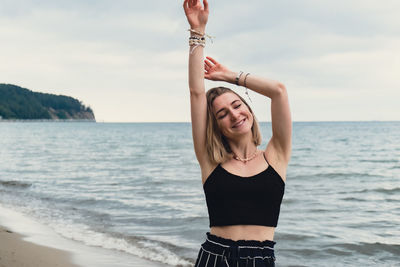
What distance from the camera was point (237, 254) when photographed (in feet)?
8.55

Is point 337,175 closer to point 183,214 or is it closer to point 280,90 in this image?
point 183,214

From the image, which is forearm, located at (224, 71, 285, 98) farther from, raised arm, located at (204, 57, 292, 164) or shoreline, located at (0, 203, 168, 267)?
shoreline, located at (0, 203, 168, 267)

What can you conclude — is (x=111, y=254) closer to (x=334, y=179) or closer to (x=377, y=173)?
(x=334, y=179)

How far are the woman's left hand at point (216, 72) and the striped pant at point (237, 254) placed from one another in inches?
37.9

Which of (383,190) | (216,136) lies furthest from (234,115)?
(383,190)

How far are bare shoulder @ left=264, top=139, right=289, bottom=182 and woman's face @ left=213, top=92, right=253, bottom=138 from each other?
187 millimetres

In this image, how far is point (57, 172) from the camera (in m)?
22.4

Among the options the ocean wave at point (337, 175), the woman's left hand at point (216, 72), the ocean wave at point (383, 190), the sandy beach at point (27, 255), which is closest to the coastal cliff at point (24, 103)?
the ocean wave at point (337, 175)

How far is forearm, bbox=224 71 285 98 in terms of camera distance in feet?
9.21

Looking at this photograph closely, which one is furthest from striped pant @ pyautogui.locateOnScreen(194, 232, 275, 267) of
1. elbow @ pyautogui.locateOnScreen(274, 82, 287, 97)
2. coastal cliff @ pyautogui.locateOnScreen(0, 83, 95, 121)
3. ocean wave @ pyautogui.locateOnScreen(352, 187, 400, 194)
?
coastal cliff @ pyautogui.locateOnScreen(0, 83, 95, 121)

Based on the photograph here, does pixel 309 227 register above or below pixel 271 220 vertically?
below

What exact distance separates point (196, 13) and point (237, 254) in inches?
56.8

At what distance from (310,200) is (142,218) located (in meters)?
5.20

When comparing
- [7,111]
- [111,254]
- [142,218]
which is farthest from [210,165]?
[7,111]
